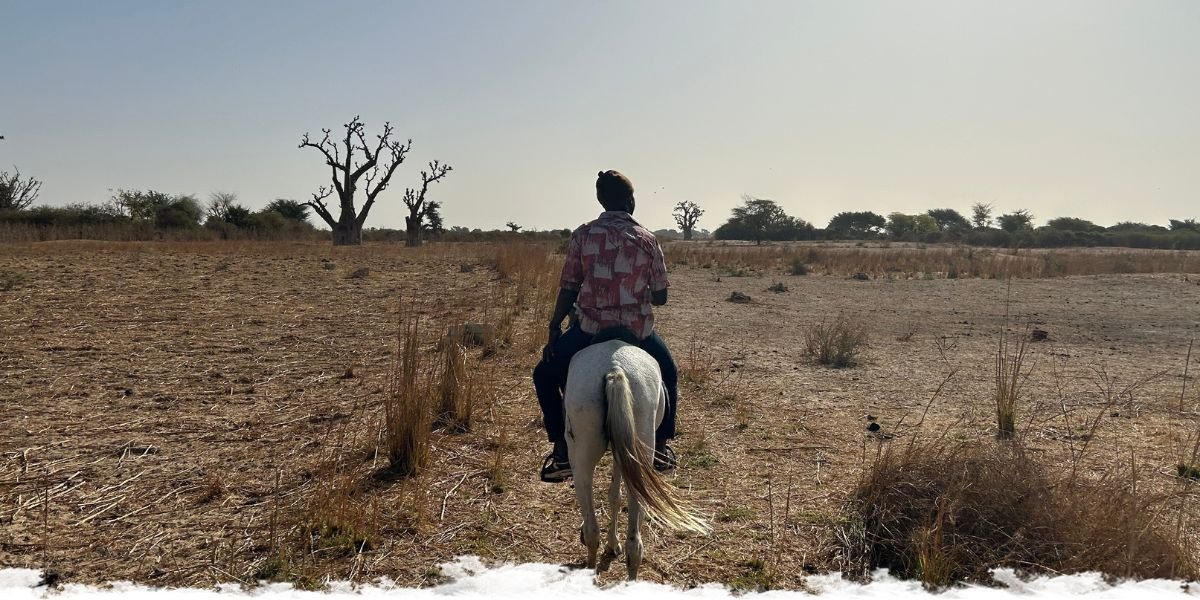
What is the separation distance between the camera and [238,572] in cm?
282

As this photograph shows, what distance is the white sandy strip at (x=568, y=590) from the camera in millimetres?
2566

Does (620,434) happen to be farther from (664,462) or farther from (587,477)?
(664,462)

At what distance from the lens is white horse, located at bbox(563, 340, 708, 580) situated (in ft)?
9.02

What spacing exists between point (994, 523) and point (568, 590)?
6.35 ft

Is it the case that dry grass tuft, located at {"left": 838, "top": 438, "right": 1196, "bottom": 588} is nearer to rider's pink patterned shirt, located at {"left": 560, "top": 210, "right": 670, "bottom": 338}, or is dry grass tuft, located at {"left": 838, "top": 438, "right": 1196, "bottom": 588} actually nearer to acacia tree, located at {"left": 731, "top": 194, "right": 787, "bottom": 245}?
rider's pink patterned shirt, located at {"left": 560, "top": 210, "right": 670, "bottom": 338}

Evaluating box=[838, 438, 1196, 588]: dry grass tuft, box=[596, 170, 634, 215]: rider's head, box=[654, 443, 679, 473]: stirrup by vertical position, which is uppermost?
box=[596, 170, 634, 215]: rider's head

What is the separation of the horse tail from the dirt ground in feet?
1.25

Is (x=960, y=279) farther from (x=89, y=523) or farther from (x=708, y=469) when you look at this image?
(x=89, y=523)

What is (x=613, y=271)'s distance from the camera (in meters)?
3.32

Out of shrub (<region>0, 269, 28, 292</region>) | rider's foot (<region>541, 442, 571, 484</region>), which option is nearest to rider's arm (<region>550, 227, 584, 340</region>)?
rider's foot (<region>541, 442, 571, 484</region>)

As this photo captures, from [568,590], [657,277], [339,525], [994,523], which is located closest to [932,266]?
[994,523]

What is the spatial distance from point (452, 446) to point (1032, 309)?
39.2 feet

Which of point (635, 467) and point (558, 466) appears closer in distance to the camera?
point (635, 467)

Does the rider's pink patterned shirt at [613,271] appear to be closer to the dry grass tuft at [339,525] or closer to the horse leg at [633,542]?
the horse leg at [633,542]
